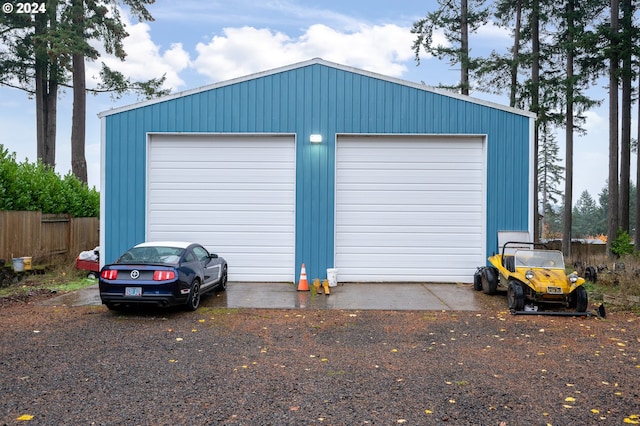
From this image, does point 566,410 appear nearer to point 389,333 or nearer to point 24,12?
point 389,333

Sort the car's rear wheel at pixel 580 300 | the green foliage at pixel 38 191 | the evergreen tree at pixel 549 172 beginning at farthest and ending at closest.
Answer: the evergreen tree at pixel 549 172
the green foliage at pixel 38 191
the car's rear wheel at pixel 580 300

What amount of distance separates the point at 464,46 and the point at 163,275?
73.5ft

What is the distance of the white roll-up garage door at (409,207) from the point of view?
1284 cm

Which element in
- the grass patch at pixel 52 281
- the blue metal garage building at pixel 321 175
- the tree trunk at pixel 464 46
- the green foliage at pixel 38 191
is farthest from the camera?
the tree trunk at pixel 464 46

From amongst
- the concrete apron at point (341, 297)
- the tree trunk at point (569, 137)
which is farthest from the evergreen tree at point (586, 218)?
the concrete apron at point (341, 297)

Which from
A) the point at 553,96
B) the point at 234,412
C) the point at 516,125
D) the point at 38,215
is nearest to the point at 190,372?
the point at 234,412

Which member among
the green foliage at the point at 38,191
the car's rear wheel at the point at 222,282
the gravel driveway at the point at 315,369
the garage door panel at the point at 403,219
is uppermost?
the green foliage at the point at 38,191

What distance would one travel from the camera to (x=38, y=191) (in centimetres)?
1513

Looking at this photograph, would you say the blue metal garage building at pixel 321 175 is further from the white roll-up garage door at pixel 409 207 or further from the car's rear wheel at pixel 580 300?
the car's rear wheel at pixel 580 300

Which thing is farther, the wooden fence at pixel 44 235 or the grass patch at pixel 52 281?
the wooden fence at pixel 44 235

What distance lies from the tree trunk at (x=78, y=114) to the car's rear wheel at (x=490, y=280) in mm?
18908

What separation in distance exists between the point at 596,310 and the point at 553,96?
54.7ft

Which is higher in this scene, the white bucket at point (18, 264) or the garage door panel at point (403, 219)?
the garage door panel at point (403, 219)

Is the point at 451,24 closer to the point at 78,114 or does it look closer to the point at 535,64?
the point at 535,64
